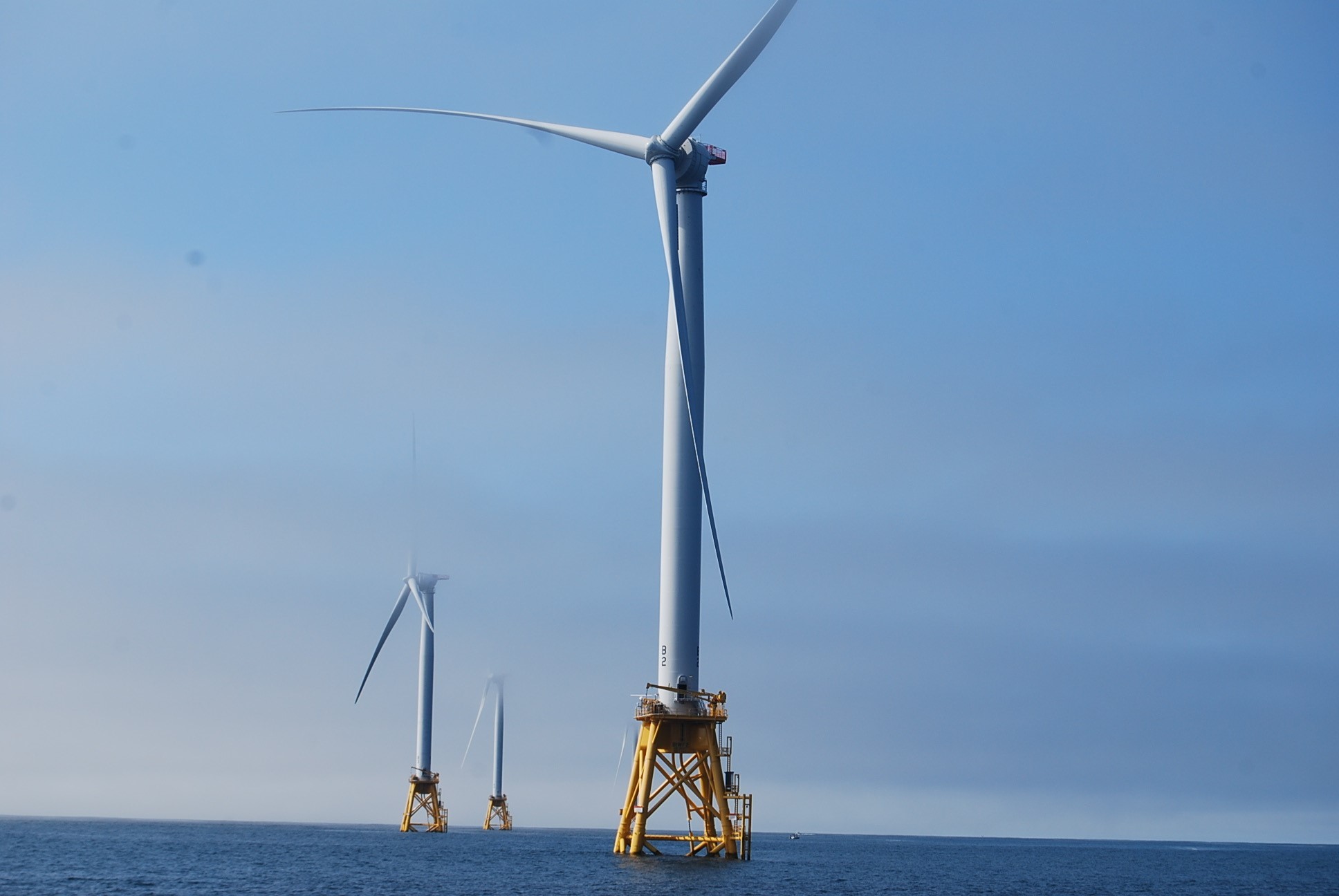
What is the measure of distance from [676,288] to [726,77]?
15.8m

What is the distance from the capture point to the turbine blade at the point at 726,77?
3295 inches

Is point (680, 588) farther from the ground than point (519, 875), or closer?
farther from the ground

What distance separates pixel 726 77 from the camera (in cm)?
9044

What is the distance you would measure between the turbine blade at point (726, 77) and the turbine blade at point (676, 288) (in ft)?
7.03

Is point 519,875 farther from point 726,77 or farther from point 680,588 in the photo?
point 726,77

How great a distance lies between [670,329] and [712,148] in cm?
1570

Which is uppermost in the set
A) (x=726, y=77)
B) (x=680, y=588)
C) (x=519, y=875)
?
(x=726, y=77)

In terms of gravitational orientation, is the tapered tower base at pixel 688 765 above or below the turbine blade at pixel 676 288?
below

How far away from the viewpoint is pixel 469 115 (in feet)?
310

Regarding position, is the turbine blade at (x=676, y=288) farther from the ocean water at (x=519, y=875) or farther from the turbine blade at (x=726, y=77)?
the ocean water at (x=519, y=875)

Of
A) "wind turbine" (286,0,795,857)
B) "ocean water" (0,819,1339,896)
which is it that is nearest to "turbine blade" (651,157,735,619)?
"wind turbine" (286,0,795,857)

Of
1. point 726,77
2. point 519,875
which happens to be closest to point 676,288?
point 726,77

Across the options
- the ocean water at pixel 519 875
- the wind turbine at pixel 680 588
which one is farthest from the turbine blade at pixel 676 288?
the ocean water at pixel 519 875

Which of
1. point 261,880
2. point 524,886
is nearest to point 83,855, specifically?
point 261,880
